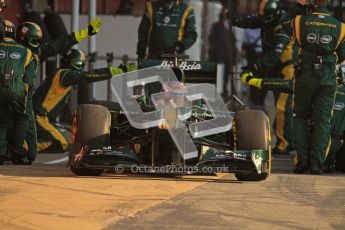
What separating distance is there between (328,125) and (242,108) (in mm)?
1277

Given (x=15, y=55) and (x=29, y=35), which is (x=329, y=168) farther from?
(x=29, y=35)

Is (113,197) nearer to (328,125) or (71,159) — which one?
(71,159)

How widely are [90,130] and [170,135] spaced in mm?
864

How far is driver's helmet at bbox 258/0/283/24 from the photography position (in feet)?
52.6

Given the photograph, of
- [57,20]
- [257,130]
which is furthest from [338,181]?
[57,20]

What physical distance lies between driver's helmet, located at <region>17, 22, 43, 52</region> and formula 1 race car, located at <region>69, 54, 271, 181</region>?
2264 mm

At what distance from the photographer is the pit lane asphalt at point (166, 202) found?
866 cm

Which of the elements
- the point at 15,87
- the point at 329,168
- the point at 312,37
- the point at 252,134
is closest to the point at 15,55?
the point at 15,87

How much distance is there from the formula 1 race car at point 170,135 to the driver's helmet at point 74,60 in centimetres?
349

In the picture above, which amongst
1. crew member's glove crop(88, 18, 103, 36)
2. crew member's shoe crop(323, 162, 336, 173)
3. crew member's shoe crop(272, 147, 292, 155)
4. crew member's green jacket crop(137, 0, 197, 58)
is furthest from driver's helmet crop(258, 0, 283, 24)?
crew member's shoe crop(323, 162, 336, 173)

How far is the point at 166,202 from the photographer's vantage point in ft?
31.9

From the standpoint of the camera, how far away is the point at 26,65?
1365 centimetres

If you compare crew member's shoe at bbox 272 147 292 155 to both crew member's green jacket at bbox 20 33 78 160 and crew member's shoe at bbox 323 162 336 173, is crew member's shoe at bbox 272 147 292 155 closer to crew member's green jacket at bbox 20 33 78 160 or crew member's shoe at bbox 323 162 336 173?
crew member's shoe at bbox 323 162 336 173

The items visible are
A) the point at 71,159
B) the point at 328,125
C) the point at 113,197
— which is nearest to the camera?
the point at 113,197
